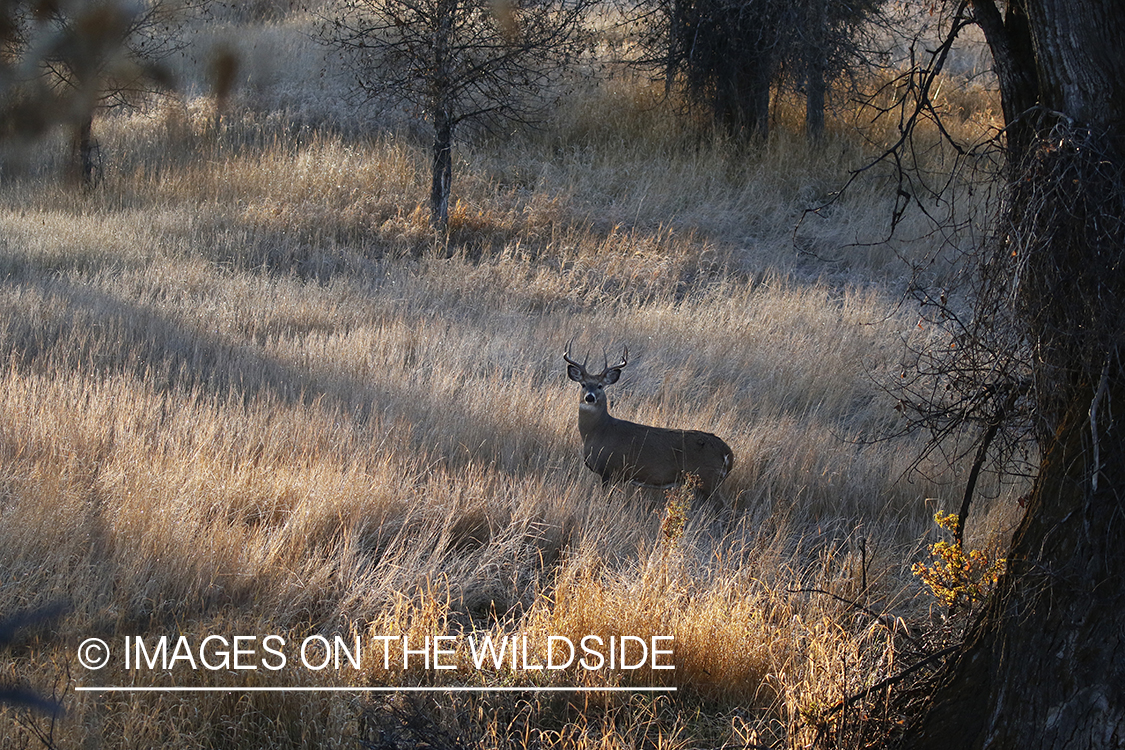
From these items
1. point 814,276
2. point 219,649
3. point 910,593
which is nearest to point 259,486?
point 219,649

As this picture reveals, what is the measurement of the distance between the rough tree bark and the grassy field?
0.64 m

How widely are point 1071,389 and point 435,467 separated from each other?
387 cm

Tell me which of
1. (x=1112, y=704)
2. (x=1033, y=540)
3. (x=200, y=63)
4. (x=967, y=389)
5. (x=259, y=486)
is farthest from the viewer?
(x=200, y=63)

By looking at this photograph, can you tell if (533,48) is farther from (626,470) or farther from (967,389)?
(967,389)

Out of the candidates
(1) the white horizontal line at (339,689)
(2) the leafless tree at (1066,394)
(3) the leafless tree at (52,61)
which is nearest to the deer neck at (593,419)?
(1) the white horizontal line at (339,689)

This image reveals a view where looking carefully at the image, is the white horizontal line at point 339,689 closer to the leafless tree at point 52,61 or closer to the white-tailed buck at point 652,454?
the leafless tree at point 52,61

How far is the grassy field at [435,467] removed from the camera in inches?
142

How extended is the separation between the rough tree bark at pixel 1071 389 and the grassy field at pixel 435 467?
0.64 metres

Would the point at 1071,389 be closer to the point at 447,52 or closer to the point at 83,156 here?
the point at 447,52

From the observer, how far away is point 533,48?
13711mm

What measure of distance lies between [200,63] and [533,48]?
408 inches

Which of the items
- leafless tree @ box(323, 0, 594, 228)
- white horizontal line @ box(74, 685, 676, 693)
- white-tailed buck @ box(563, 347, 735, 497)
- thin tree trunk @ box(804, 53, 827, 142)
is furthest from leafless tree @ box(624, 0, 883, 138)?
white horizontal line @ box(74, 685, 676, 693)

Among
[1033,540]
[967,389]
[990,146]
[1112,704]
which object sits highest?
[990,146]

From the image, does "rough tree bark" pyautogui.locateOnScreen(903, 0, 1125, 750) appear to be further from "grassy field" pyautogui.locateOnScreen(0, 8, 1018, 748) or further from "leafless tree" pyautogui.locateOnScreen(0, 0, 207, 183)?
"leafless tree" pyautogui.locateOnScreen(0, 0, 207, 183)
